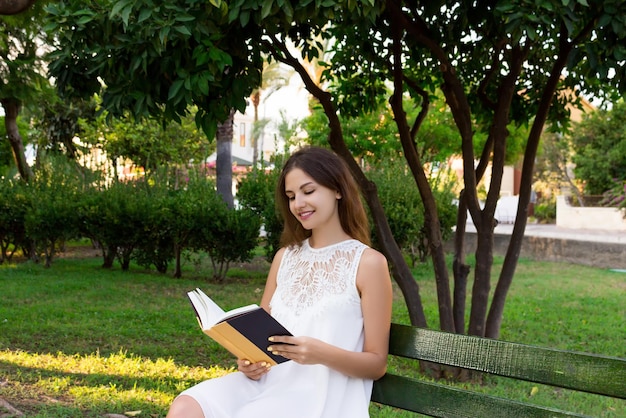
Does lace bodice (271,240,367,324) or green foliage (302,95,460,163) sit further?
green foliage (302,95,460,163)

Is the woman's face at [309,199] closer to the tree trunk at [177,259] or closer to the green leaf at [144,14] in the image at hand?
the green leaf at [144,14]

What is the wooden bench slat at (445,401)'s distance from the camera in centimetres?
255

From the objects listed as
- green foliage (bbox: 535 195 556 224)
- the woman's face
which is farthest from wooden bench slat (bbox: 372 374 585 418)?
green foliage (bbox: 535 195 556 224)

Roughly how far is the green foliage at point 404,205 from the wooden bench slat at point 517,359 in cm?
948

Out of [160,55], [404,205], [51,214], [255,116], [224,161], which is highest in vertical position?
[255,116]

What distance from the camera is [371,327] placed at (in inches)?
104

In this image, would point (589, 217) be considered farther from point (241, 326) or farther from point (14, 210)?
point (241, 326)

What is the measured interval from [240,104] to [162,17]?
1.85 ft

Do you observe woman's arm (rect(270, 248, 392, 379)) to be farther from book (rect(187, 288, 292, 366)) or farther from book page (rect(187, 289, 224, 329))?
book page (rect(187, 289, 224, 329))

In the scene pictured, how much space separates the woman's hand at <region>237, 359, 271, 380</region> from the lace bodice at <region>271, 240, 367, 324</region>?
21 centimetres

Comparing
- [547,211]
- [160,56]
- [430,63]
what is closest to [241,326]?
[160,56]

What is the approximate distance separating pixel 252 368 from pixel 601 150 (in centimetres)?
2726

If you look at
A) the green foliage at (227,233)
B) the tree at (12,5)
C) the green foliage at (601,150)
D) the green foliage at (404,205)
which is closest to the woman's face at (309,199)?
the tree at (12,5)

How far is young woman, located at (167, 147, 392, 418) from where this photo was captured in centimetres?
259
